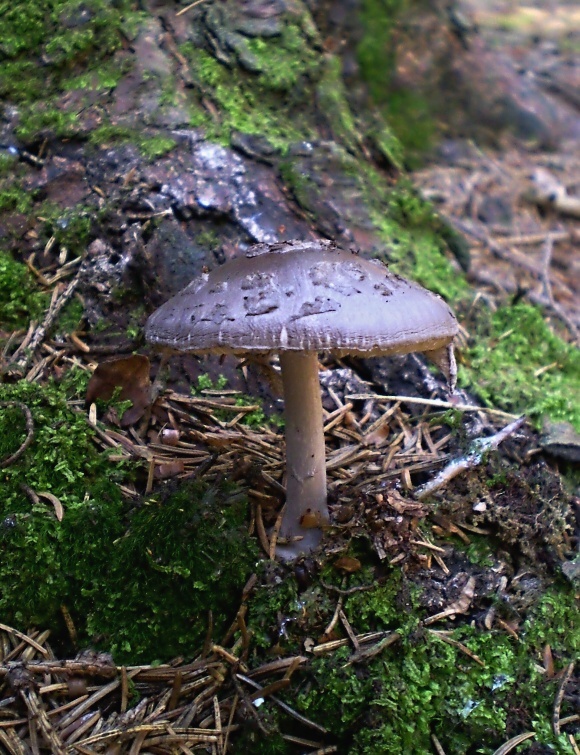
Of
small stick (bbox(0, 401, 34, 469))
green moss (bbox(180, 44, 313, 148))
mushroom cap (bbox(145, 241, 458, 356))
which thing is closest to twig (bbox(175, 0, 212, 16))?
green moss (bbox(180, 44, 313, 148))

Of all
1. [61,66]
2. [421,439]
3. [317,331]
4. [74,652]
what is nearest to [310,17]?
[61,66]

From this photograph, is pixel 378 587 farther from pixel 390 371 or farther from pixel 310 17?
pixel 310 17

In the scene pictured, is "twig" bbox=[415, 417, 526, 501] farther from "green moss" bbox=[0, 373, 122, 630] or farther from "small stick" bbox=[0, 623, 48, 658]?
"small stick" bbox=[0, 623, 48, 658]

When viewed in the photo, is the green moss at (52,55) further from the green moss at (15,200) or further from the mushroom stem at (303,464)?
the mushroom stem at (303,464)

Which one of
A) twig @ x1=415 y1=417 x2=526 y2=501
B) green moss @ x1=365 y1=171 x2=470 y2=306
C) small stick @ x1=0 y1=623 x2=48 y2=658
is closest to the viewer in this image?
small stick @ x1=0 y1=623 x2=48 y2=658

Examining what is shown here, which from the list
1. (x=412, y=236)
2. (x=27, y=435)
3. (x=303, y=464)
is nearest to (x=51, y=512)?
(x=27, y=435)

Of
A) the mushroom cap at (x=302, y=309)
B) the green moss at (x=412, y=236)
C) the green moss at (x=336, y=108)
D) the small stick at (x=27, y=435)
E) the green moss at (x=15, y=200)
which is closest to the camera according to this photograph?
the mushroom cap at (x=302, y=309)

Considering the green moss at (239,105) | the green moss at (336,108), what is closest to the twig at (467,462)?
the green moss at (239,105)
